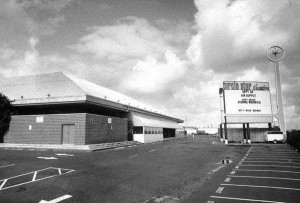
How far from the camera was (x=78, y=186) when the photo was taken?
951cm

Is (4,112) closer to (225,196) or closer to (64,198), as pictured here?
(64,198)

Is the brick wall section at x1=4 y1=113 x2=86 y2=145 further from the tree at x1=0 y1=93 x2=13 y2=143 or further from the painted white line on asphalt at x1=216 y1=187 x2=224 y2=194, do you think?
the painted white line on asphalt at x1=216 y1=187 x2=224 y2=194

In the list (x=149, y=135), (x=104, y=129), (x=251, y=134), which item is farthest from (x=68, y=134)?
(x=251, y=134)

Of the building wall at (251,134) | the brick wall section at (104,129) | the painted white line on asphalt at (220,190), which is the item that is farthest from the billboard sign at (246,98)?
the painted white line on asphalt at (220,190)

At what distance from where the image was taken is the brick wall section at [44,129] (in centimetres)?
2639

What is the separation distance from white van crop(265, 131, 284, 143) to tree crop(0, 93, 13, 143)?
129 feet

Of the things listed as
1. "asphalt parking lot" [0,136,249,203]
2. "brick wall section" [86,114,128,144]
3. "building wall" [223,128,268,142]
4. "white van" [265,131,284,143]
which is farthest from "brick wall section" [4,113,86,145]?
"white van" [265,131,284,143]

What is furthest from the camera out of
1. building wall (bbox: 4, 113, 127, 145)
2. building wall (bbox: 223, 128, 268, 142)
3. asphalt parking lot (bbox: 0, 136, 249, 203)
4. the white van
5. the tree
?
building wall (bbox: 223, 128, 268, 142)

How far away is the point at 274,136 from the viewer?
38281 millimetres

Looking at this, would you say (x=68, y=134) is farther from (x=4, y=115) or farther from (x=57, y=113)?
(x=4, y=115)

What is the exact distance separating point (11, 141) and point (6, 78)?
1199 centimetres

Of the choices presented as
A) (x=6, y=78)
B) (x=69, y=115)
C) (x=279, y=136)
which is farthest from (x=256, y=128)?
(x=6, y=78)

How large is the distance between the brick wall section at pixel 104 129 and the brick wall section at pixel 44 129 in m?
1.00

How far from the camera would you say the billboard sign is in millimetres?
39000
